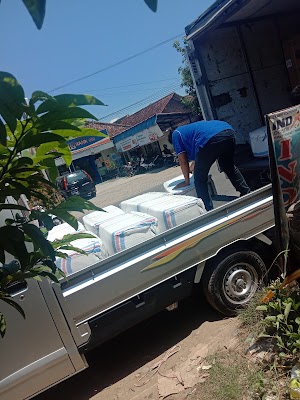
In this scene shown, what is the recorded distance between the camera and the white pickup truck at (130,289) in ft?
9.12

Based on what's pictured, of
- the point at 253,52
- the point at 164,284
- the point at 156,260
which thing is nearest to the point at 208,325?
the point at 164,284

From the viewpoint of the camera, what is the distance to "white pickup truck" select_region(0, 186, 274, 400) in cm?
278

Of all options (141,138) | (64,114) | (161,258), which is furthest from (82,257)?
(141,138)

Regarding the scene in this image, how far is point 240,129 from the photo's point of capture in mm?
5707

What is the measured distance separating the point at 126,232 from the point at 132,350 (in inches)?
53.3

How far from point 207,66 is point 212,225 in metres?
2.88

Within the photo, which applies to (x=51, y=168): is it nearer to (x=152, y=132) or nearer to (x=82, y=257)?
(x=82, y=257)

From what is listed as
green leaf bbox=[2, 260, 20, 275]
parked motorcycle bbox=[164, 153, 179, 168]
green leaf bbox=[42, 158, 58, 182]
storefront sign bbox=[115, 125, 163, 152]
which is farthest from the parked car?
green leaf bbox=[42, 158, 58, 182]

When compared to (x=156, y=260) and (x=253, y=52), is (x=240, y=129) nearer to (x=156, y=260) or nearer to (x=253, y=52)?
(x=253, y=52)

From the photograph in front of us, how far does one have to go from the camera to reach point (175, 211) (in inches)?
141

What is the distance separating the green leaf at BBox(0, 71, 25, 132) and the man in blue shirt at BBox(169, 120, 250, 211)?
359 centimetres

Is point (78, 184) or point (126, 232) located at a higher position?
point (126, 232)

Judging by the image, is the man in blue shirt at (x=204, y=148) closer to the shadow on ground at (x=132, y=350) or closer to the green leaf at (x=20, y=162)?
the shadow on ground at (x=132, y=350)

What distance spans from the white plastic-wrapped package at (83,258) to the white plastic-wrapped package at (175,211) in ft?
2.16
